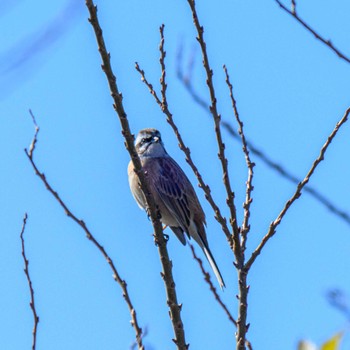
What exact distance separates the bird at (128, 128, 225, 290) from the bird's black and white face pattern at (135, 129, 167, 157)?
0.03 m

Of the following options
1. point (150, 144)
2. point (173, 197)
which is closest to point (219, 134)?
point (173, 197)

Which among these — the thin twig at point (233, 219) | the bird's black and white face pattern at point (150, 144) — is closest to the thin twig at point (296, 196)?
the thin twig at point (233, 219)

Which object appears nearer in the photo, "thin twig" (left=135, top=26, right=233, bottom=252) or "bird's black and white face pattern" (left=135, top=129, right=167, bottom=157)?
"thin twig" (left=135, top=26, right=233, bottom=252)

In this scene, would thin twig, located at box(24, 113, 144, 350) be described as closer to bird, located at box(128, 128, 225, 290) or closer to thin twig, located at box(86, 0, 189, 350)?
thin twig, located at box(86, 0, 189, 350)

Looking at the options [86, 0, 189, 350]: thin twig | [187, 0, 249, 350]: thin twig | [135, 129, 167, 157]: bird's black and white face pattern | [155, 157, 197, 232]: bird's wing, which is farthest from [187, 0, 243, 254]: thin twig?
[135, 129, 167, 157]: bird's black and white face pattern

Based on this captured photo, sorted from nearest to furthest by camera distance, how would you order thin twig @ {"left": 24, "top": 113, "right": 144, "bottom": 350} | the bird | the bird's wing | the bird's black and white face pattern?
1. thin twig @ {"left": 24, "top": 113, "right": 144, "bottom": 350}
2. the bird
3. the bird's wing
4. the bird's black and white face pattern

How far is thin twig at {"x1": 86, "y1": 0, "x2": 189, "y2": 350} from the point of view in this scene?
3.13m

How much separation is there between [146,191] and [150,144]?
4.37 meters

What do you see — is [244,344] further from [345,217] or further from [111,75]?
[111,75]

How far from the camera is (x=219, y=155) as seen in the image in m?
3.25

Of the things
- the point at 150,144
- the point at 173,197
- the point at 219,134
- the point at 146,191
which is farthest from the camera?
the point at 150,144

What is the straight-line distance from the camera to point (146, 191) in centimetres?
368

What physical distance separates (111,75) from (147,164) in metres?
4.48

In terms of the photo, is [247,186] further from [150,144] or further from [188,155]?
[150,144]
